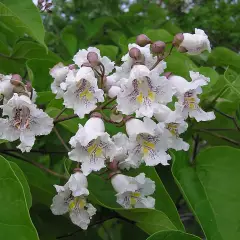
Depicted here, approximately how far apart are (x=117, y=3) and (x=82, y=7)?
8.3 inches

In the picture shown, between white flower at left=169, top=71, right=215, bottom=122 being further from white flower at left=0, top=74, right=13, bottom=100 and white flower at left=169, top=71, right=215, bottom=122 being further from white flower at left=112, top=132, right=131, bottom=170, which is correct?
white flower at left=0, top=74, right=13, bottom=100

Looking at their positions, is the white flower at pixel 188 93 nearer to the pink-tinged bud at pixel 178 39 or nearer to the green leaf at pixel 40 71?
the pink-tinged bud at pixel 178 39

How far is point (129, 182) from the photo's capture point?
1.10 meters

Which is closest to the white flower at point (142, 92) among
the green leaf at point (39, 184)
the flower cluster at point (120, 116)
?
the flower cluster at point (120, 116)

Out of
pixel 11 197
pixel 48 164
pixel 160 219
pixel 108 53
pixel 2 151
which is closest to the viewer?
pixel 11 197

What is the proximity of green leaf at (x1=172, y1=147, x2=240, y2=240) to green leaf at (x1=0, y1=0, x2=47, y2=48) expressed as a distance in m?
0.48

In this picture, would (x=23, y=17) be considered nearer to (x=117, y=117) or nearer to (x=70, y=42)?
(x=117, y=117)

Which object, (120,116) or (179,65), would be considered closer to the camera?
(120,116)

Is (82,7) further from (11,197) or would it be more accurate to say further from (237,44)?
(11,197)

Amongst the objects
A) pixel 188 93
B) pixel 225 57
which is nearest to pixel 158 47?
pixel 188 93

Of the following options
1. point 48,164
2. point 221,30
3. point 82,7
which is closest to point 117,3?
point 82,7

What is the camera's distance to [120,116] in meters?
1.10

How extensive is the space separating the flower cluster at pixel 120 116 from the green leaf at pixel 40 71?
0.40m

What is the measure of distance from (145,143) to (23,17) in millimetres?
492
